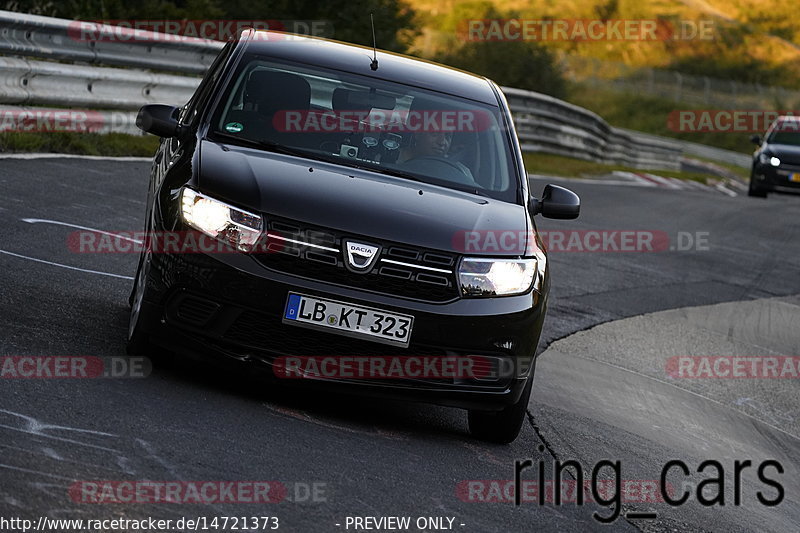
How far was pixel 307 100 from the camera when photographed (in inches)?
267

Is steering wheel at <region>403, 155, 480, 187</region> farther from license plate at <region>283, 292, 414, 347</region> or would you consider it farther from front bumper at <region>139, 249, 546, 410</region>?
license plate at <region>283, 292, 414, 347</region>

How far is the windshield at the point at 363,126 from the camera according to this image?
6594 millimetres

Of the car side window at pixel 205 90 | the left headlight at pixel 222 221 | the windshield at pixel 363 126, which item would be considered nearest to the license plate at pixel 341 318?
the left headlight at pixel 222 221

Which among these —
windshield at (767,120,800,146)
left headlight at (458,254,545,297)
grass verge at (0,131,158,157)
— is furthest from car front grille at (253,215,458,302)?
windshield at (767,120,800,146)

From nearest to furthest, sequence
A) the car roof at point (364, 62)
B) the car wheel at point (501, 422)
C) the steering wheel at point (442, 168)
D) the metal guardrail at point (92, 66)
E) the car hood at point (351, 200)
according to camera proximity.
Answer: the car hood at point (351, 200)
the car wheel at point (501, 422)
the steering wheel at point (442, 168)
the car roof at point (364, 62)
the metal guardrail at point (92, 66)

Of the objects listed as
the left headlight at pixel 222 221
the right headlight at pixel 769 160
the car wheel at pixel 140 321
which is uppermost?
the left headlight at pixel 222 221

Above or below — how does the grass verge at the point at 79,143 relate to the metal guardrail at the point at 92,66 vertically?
below

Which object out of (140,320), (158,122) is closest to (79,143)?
(158,122)

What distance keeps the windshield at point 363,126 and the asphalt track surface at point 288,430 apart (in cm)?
113

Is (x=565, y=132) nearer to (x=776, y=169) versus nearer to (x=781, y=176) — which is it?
(x=776, y=169)

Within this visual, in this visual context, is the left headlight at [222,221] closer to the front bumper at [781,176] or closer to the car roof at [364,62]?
the car roof at [364,62]

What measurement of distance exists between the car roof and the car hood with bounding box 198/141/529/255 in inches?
34.1

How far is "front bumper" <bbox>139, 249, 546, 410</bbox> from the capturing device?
Result: 558 cm

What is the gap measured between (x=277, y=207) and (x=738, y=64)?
87.8m
